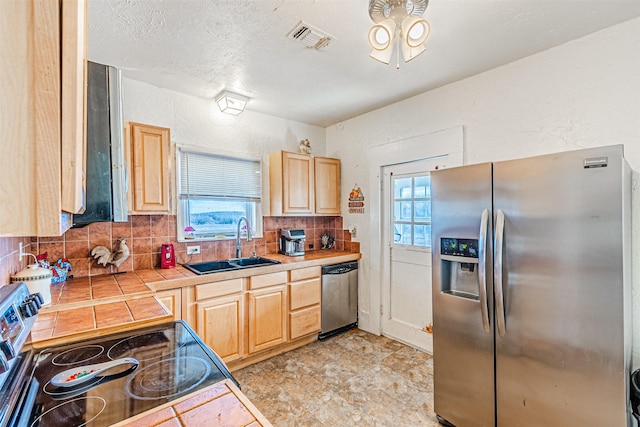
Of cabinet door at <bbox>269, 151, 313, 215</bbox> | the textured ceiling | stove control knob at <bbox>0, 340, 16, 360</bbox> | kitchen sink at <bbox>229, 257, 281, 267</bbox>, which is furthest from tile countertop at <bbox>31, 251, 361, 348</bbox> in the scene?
the textured ceiling

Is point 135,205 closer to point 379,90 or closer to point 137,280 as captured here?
point 137,280

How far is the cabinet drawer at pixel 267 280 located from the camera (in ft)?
8.58

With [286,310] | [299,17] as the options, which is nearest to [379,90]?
[299,17]

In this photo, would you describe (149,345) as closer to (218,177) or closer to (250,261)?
(250,261)

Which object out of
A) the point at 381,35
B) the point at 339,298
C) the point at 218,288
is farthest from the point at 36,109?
the point at 339,298

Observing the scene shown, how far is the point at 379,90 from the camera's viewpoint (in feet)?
8.90

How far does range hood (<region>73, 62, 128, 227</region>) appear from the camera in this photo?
1172 millimetres

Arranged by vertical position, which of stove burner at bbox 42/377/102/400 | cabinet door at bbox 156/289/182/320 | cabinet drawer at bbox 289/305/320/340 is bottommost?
cabinet drawer at bbox 289/305/320/340

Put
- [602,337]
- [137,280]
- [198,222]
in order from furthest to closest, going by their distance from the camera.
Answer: [198,222]
[137,280]
[602,337]

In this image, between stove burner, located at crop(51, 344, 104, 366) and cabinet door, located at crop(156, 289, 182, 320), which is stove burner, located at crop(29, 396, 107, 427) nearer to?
stove burner, located at crop(51, 344, 104, 366)

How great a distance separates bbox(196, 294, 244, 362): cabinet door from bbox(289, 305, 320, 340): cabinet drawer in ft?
1.70

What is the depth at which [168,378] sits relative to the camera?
908 mm

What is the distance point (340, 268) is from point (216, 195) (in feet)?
5.07

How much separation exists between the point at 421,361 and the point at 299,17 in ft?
9.44
